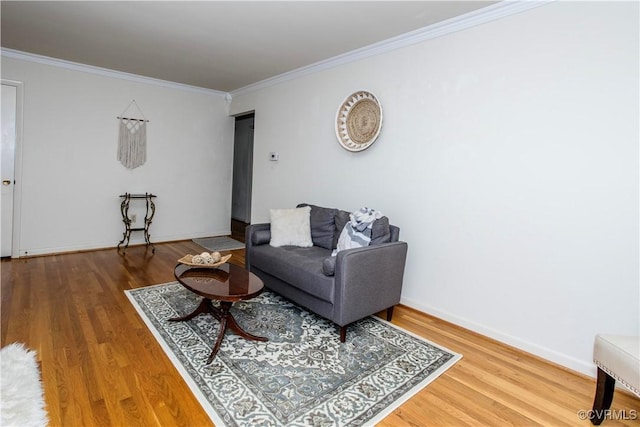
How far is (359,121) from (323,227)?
1.16 m

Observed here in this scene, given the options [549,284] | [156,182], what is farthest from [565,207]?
[156,182]

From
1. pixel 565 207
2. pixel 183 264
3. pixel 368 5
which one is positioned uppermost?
pixel 368 5

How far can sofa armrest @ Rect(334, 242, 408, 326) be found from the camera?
7.84 ft

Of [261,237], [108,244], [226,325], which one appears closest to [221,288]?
[226,325]

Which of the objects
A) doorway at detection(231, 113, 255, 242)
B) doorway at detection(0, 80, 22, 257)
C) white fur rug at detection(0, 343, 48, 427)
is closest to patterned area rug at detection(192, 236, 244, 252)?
doorway at detection(231, 113, 255, 242)

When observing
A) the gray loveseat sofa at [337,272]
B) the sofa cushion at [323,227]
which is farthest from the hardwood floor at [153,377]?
the sofa cushion at [323,227]

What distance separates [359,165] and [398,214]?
0.70m

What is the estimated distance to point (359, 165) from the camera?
141 inches

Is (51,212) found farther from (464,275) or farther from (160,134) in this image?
(464,275)

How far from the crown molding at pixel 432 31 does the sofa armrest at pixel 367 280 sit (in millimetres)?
1806

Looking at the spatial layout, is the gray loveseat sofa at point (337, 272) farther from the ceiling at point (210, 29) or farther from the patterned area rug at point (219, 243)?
the patterned area rug at point (219, 243)

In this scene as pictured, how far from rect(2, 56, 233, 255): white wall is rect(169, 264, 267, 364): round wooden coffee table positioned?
9.60 ft

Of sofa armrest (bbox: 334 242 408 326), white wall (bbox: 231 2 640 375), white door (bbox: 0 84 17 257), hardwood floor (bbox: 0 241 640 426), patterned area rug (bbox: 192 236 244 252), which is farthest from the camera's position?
patterned area rug (bbox: 192 236 244 252)

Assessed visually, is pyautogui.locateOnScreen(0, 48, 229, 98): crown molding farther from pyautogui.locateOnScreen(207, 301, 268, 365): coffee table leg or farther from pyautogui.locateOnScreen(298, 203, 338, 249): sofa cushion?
pyautogui.locateOnScreen(207, 301, 268, 365): coffee table leg
